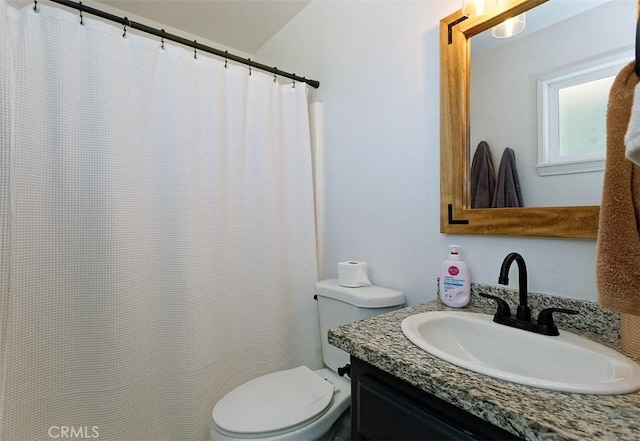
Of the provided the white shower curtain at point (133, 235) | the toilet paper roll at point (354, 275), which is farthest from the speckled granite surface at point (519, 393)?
the white shower curtain at point (133, 235)

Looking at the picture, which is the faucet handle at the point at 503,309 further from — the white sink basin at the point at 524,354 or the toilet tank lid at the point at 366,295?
the toilet tank lid at the point at 366,295

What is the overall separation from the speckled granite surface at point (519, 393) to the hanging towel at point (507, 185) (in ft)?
1.00

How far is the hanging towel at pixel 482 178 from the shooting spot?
980 mm

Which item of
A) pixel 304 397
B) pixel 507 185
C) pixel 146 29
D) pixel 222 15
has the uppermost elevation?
pixel 222 15

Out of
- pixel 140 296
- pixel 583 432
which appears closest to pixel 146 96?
pixel 140 296

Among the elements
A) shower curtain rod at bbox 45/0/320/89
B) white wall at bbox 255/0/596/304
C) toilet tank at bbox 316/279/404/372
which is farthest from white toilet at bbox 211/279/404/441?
shower curtain rod at bbox 45/0/320/89

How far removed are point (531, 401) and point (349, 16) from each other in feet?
5.40

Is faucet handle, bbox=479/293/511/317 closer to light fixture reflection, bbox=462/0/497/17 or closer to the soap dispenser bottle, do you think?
the soap dispenser bottle

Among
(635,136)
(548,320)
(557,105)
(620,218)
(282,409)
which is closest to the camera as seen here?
(635,136)

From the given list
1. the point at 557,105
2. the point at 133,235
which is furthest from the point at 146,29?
the point at 557,105

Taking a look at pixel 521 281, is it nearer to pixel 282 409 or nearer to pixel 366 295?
pixel 366 295

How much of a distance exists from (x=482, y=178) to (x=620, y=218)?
1.56 feet

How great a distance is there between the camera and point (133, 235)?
1148mm

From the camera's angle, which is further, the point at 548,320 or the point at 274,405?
the point at 274,405
